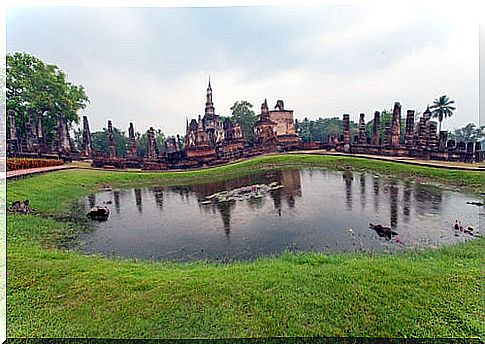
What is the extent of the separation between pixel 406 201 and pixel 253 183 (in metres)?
2.86

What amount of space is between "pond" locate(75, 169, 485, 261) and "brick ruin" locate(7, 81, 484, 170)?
1046mm

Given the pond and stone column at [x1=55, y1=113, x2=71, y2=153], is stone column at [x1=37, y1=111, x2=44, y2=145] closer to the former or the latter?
stone column at [x1=55, y1=113, x2=71, y2=153]

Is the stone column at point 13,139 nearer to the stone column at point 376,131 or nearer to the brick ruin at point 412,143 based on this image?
the brick ruin at point 412,143

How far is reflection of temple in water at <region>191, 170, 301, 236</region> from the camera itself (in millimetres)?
5863

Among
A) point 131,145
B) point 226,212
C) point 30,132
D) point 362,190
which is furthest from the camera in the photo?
point 30,132

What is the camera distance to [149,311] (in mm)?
3037

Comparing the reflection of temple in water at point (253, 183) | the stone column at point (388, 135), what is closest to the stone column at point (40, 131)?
the reflection of temple in water at point (253, 183)

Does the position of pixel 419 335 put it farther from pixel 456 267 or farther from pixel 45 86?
pixel 45 86

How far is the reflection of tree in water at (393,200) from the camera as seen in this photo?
5168 mm

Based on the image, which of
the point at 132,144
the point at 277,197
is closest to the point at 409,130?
the point at 277,197

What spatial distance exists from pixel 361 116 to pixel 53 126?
9.78 m

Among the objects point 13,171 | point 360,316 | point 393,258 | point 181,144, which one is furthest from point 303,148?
point 13,171

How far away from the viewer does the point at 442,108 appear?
21.6 ft

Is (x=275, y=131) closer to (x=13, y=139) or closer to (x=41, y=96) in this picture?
(x=13, y=139)
